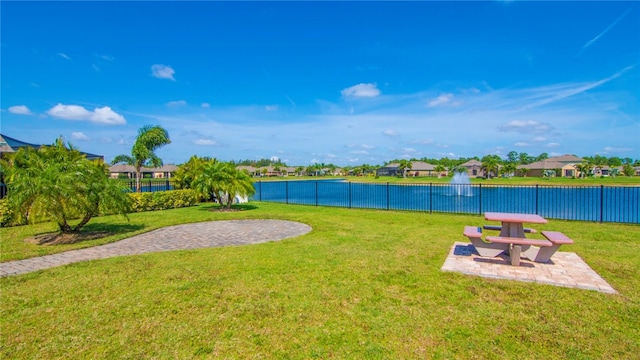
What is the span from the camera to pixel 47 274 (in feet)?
16.3

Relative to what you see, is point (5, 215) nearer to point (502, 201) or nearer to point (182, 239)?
point (182, 239)

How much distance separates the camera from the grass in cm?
288

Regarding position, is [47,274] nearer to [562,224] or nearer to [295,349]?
[295,349]

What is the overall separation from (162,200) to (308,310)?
12395mm

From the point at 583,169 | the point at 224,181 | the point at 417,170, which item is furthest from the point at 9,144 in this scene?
the point at 417,170

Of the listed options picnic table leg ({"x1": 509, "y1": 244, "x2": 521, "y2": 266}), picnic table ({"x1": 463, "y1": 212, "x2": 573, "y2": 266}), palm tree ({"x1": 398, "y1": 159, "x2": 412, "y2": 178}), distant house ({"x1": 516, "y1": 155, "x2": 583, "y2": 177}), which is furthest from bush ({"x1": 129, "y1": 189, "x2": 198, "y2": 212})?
Result: distant house ({"x1": 516, "y1": 155, "x2": 583, "y2": 177})

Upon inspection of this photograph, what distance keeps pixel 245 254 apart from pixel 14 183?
527 centimetres

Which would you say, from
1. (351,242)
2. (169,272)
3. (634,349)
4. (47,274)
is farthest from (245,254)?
(634,349)

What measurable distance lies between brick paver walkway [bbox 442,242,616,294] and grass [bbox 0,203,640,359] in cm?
21

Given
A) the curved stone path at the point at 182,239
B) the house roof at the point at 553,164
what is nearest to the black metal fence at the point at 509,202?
the curved stone path at the point at 182,239

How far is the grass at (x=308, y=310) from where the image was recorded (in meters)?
2.88

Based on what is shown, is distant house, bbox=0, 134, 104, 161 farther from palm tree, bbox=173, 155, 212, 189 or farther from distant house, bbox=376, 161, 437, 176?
distant house, bbox=376, 161, 437, 176

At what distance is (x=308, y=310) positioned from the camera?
11.8ft

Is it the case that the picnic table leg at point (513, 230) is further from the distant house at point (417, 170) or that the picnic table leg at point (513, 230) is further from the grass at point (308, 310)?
the distant house at point (417, 170)
